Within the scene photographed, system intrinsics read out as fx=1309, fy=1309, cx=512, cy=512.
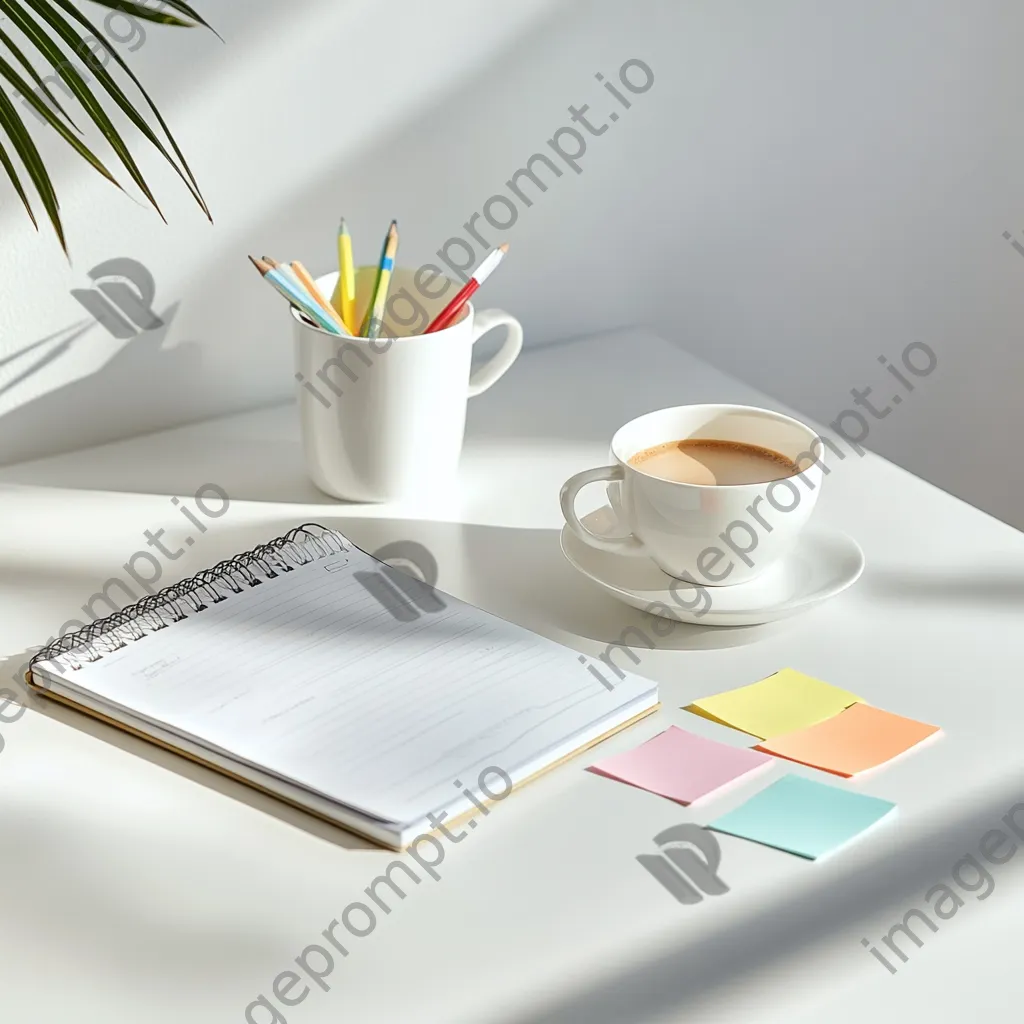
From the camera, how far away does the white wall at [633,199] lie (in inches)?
38.5

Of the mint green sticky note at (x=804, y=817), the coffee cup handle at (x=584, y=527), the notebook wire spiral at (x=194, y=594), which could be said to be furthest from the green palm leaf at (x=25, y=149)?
the mint green sticky note at (x=804, y=817)

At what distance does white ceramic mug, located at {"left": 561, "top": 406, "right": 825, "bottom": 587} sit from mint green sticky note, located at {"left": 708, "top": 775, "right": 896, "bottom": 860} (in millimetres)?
163

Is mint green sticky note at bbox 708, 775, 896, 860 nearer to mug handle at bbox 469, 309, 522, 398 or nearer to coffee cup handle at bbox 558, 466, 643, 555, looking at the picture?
coffee cup handle at bbox 558, 466, 643, 555

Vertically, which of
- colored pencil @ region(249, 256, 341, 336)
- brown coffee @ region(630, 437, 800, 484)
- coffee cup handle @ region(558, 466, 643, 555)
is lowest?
colored pencil @ region(249, 256, 341, 336)

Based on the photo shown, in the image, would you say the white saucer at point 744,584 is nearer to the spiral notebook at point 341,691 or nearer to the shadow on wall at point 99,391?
the spiral notebook at point 341,691

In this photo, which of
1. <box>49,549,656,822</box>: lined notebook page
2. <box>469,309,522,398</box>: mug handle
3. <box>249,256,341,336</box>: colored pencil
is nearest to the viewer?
<box>49,549,656,822</box>: lined notebook page

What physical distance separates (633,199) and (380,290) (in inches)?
14.6

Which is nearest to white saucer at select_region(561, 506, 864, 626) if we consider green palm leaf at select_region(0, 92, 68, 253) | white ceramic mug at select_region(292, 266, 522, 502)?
white ceramic mug at select_region(292, 266, 522, 502)

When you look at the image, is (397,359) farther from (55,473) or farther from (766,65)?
(766,65)

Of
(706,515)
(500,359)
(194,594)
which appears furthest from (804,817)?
(500,359)

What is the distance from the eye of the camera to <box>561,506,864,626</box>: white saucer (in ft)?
2.44

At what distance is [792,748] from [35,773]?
14.7 inches

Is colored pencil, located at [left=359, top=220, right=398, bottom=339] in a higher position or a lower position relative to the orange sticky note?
lower

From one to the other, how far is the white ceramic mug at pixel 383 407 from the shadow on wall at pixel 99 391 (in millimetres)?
160
